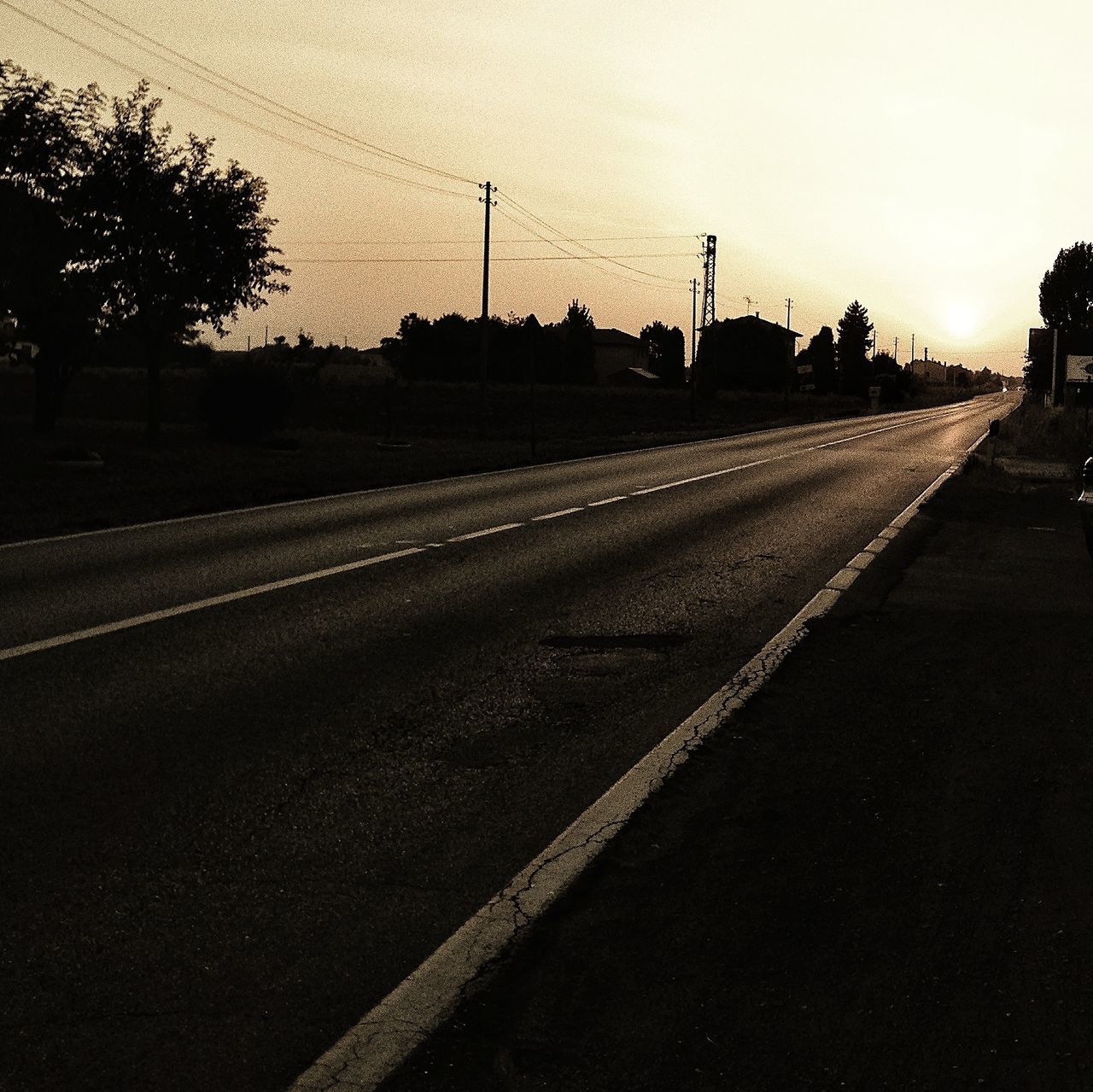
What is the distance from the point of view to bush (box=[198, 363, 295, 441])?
36719 mm

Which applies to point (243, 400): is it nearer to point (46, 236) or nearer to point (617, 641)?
point (46, 236)

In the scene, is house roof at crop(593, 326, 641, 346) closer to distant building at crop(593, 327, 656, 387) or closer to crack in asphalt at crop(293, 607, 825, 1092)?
distant building at crop(593, 327, 656, 387)

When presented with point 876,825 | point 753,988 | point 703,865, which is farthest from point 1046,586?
point 753,988

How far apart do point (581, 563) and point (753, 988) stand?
870 centimetres

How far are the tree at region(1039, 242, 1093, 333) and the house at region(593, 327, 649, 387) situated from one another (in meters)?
56.8

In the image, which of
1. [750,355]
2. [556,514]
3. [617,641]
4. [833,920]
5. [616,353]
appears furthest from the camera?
[616,353]

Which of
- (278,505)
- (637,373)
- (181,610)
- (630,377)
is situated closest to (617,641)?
(181,610)

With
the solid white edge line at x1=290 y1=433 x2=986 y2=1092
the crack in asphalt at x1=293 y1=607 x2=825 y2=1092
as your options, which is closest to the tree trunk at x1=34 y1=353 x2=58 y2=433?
the solid white edge line at x1=290 y1=433 x2=986 y2=1092

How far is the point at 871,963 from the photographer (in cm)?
373

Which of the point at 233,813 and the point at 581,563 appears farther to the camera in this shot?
the point at 581,563

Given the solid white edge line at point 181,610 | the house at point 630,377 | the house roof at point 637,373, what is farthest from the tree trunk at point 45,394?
the house at point 630,377

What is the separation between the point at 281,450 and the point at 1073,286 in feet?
355

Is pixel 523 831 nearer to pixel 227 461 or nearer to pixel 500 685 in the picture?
pixel 500 685

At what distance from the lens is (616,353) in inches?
6752
